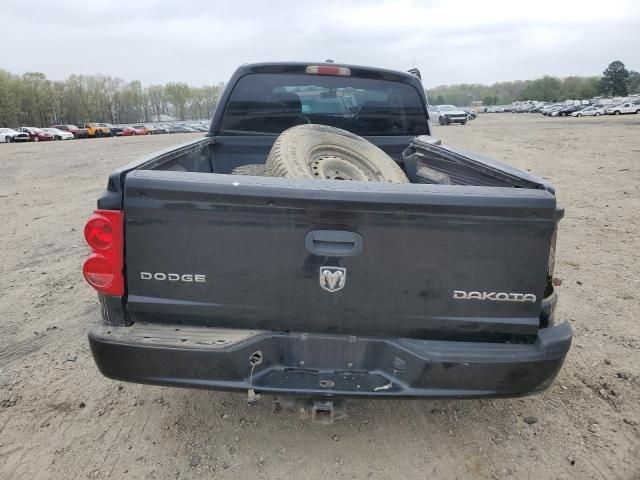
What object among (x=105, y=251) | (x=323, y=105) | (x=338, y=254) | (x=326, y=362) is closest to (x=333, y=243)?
(x=338, y=254)

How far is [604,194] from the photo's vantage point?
30.5ft

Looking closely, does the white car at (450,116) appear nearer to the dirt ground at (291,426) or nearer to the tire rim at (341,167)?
the dirt ground at (291,426)

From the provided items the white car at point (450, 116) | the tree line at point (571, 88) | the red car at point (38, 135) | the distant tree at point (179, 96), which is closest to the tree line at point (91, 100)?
the distant tree at point (179, 96)

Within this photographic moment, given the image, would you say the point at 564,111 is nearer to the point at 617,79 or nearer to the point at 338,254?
the point at 617,79

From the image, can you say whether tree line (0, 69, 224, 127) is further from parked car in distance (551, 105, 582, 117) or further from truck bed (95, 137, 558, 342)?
truck bed (95, 137, 558, 342)

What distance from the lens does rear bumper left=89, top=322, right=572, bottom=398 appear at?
217 cm

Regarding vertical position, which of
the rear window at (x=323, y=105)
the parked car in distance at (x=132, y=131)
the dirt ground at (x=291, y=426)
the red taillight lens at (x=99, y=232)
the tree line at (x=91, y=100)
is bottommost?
the dirt ground at (x=291, y=426)

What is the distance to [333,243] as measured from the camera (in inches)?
83.4

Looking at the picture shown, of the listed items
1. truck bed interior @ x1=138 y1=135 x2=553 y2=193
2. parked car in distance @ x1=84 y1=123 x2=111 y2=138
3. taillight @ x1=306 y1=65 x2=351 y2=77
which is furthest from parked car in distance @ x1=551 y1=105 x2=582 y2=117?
taillight @ x1=306 y1=65 x2=351 y2=77

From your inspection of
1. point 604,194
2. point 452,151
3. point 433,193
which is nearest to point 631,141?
point 604,194

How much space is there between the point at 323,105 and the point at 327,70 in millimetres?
509

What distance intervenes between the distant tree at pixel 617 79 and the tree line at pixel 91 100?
93.3m

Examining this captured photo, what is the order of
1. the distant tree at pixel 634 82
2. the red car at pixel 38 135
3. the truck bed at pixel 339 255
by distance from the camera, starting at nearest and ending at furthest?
the truck bed at pixel 339 255, the red car at pixel 38 135, the distant tree at pixel 634 82

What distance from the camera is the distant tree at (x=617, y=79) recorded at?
111375 mm
